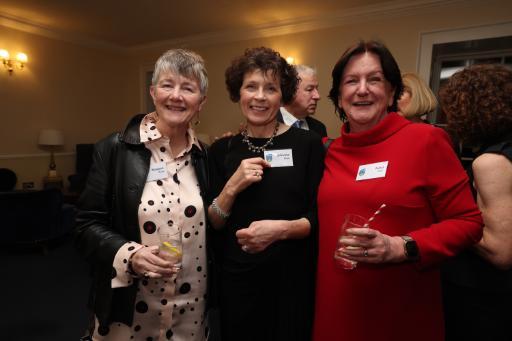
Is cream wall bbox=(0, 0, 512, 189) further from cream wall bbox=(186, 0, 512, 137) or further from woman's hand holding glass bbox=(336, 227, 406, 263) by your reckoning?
woman's hand holding glass bbox=(336, 227, 406, 263)

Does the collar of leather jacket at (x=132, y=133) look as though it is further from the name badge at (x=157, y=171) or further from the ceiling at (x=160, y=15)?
the ceiling at (x=160, y=15)

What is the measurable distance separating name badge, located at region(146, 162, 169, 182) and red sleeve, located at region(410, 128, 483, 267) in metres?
0.95

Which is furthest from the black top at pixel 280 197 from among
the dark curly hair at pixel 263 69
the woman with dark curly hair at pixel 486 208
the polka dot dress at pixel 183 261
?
the woman with dark curly hair at pixel 486 208

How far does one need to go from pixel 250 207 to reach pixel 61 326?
2436 millimetres

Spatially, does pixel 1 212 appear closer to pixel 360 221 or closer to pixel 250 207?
pixel 250 207

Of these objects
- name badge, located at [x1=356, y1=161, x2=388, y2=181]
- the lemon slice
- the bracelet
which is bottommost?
the lemon slice

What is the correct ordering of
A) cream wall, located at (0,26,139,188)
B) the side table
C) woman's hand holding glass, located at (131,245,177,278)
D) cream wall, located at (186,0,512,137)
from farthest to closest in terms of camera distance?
the side table → cream wall, located at (0,26,139,188) → cream wall, located at (186,0,512,137) → woman's hand holding glass, located at (131,245,177,278)

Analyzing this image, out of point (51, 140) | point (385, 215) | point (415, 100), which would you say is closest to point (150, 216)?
point (385, 215)

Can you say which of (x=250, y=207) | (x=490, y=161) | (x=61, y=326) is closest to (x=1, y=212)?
(x=61, y=326)

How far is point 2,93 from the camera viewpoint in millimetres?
6094

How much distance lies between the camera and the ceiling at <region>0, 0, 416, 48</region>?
5.19m

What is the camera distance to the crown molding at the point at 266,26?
492cm

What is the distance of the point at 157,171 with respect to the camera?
1.34 metres

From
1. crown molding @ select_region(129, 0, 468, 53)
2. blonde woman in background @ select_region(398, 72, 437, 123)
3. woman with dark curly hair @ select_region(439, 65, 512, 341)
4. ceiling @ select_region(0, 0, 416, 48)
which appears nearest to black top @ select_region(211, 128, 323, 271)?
woman with dark curly hair @ select_region(439, 65, 512, 341)
